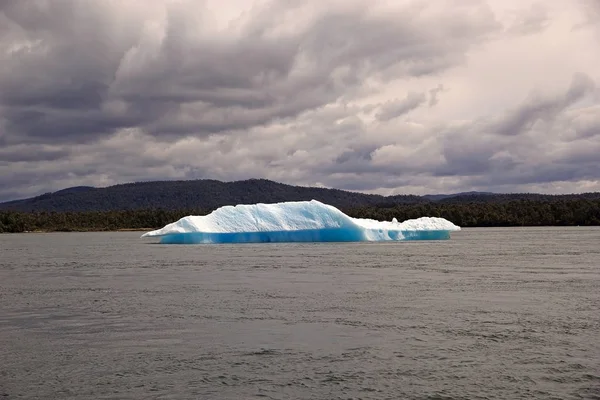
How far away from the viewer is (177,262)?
126 ft

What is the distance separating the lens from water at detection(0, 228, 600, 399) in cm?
1080

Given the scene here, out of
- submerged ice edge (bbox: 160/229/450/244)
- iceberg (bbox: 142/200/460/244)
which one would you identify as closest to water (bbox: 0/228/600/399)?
iceberg (bbox: 142/200/460/244)

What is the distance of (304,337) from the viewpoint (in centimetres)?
1465

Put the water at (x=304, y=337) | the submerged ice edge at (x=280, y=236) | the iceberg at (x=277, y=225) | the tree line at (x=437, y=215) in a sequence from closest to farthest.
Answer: the water at (x=304, y=337) < the iceberg at (x=277, y=225) < the submerged ice edge at (x=280, y=236) < the tree line at (x=437, y=215)

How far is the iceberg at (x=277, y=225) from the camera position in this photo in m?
53.1

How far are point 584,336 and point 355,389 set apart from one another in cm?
648

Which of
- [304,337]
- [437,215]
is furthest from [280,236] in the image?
[437,215]

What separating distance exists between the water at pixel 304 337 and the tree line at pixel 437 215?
96654 mm

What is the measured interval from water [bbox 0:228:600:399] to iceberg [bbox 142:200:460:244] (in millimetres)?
24805

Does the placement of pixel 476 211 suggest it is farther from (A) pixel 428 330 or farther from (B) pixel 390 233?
(A) pixel 428 330

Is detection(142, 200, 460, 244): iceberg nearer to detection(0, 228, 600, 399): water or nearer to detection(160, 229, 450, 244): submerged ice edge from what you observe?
detection(160, 229, 450, 244): submerged ice edge

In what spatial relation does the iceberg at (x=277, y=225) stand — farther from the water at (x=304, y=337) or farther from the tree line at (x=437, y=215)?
the tree line at (x=437, y=215)

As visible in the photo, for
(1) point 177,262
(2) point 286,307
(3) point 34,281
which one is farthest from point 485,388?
(1) point 177,262

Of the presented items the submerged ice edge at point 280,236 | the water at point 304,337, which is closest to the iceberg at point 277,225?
the submerged ice edge at point 280,236
